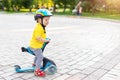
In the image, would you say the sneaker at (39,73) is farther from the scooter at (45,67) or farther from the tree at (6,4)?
the tree at (6,4)

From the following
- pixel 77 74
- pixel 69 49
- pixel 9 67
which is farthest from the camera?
pixel 69 49

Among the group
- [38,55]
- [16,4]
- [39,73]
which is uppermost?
[16,4]

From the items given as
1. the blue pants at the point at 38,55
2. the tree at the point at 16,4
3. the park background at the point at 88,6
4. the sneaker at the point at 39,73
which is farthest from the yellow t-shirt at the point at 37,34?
the tree at the point at 16,4

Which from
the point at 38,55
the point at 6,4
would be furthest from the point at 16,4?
the point at 38,55

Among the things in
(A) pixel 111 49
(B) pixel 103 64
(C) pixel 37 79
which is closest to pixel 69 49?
(A) pixel 111 49

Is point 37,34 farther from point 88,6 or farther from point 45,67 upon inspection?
point 88,6

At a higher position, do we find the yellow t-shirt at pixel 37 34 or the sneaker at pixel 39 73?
the yellow t-shirt at pixel 37 34

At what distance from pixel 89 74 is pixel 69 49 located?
2.57 m

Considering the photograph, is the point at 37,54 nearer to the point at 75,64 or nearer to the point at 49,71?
the point at 49,71

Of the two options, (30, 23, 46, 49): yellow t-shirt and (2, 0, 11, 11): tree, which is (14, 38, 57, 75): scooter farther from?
(2, 0, 11, 11): tree

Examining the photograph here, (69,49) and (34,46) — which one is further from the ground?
(34,46)

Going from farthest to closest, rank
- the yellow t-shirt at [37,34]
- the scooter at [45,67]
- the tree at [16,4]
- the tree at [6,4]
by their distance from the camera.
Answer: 1. the tree at [6,4]
2. the tree at [16,4]
3. the scooter at [45,67]
4. the yellow t-shirt at [37,34]

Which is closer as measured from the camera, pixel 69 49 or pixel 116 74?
pixel 116 74

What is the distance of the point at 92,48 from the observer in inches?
291
